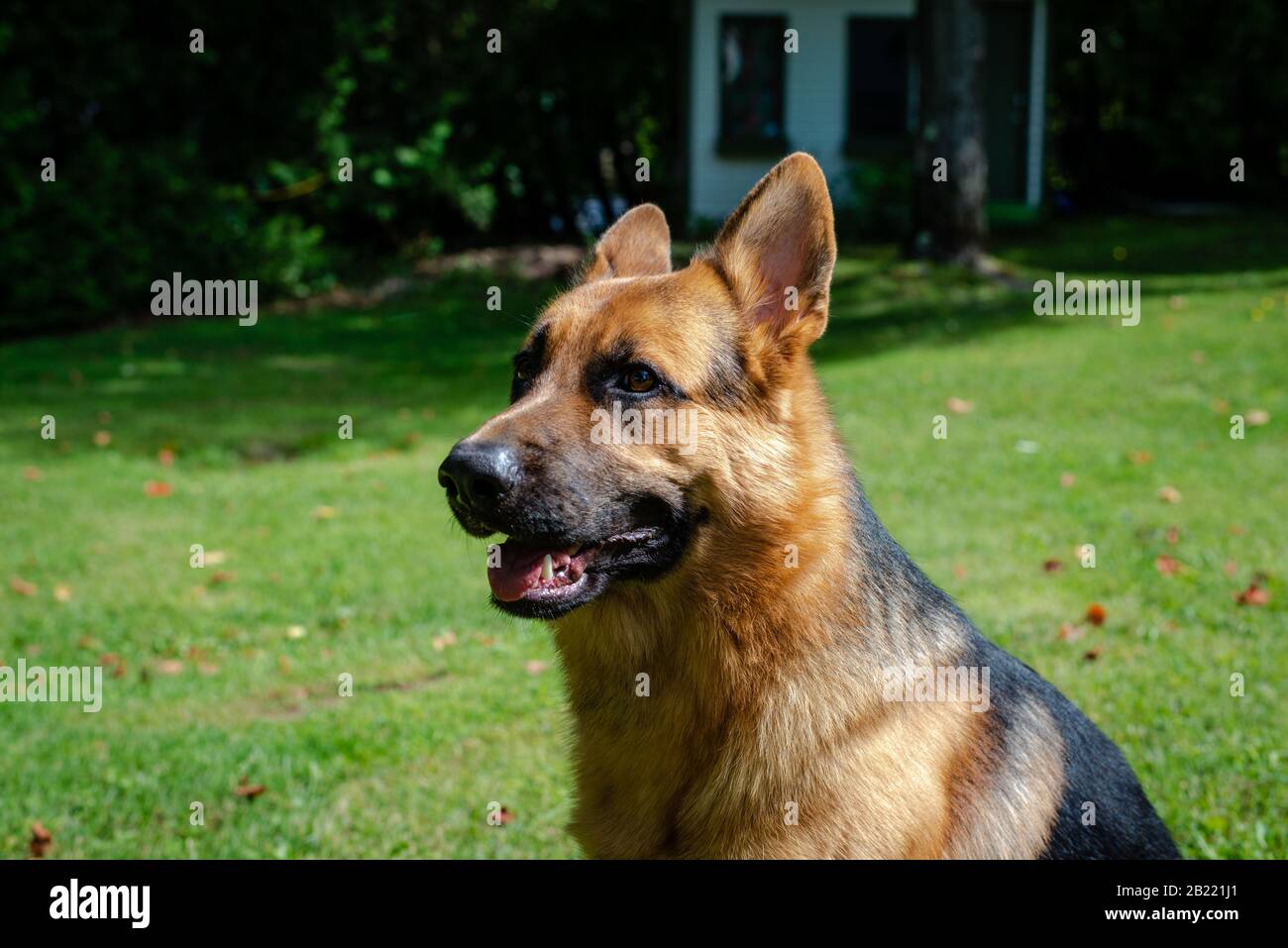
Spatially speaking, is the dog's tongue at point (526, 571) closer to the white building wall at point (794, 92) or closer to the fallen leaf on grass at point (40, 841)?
the fallen leaf on grass at point (40, 841)

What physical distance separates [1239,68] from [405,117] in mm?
15280

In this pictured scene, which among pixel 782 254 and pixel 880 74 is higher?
pixel 880 74

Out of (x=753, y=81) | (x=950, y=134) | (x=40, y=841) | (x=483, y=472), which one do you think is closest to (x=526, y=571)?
(x=483, y=472)

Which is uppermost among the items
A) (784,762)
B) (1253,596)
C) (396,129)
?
(396,129)

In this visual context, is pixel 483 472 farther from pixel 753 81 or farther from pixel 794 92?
pixel 753 81

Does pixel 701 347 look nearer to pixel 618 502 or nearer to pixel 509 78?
pixel 618 502

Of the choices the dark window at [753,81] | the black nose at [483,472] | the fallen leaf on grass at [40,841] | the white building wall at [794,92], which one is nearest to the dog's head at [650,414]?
the black nose at [483,472]

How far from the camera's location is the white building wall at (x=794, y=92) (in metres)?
23.0

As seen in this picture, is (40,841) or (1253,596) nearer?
(40,841)

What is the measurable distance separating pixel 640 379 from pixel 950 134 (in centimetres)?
1448

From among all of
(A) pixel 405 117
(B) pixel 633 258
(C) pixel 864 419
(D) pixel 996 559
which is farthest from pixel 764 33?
(B) pixel 633 258

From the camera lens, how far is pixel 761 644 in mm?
3355

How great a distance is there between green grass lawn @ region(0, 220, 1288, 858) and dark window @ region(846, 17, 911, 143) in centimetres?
869

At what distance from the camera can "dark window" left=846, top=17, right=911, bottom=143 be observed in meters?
23.8
